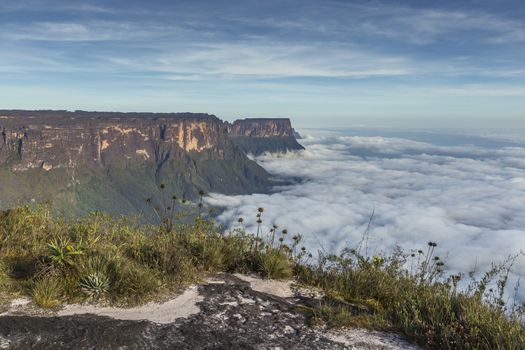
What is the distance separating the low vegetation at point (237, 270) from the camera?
5.83m

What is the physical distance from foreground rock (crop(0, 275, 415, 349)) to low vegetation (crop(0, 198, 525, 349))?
1.39 ft

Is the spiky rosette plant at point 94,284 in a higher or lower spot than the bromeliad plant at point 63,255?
lower

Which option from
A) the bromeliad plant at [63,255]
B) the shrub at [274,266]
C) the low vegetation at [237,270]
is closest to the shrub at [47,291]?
the low vegetation at [237,270]

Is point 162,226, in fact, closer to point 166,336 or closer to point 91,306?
point 91,306

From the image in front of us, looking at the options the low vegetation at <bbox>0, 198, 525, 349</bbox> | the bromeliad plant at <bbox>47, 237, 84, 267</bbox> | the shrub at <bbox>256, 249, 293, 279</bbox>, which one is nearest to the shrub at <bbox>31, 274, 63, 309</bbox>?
the low vegetation at <bbox>0, 198, 525, 349</bbox>

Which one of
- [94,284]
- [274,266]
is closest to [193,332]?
[94,284]

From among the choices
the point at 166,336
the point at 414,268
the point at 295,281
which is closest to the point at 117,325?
the point at 166,336

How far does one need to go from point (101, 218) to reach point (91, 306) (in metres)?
3.34

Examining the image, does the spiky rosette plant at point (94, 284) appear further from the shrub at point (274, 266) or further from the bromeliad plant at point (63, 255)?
the shrub at point (274, 266)

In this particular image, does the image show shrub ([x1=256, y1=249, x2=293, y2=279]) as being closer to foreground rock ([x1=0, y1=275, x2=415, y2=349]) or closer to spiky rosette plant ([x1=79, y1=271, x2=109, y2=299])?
foreground rock ([x1=0, y1=275, x2=415, y2=349])

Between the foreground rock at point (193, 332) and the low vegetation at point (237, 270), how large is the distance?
1.39ft

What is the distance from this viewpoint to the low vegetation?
5832 millimetres

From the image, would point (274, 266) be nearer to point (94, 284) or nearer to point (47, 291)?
point (94, 284)

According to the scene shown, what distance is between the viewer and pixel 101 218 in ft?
29.7
